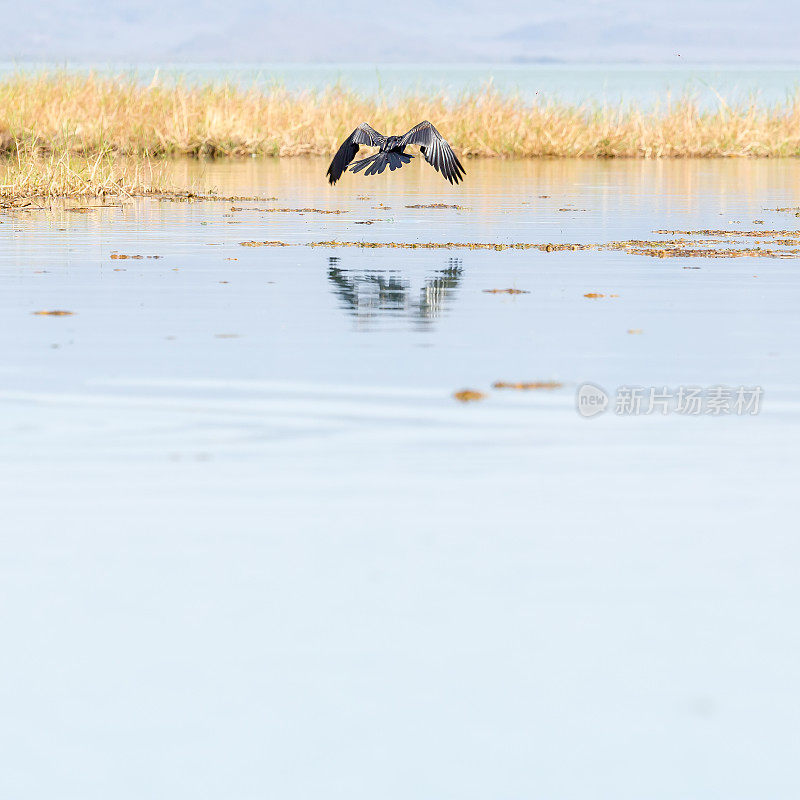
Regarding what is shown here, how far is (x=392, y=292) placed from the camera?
1434 cm

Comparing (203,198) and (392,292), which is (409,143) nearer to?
(203,198)

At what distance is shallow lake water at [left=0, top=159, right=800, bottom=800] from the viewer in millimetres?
4488

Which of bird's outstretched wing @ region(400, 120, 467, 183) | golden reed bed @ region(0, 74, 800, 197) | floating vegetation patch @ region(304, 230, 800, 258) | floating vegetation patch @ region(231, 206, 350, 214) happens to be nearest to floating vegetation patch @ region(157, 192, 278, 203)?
floating vegetation patch @ region(231, 206, 350, 214)

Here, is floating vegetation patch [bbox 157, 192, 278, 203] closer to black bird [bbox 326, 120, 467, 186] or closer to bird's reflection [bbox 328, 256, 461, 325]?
black bird [bbox 326, 120, 467, 186]

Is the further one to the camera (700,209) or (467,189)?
(467,189)

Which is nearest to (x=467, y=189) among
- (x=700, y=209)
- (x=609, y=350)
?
(x=700, y=209)

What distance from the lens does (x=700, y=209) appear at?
24906 millimetres

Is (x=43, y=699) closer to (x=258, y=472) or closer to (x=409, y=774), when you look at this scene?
(x=409, y=774)

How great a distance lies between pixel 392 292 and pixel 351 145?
8.38 meters

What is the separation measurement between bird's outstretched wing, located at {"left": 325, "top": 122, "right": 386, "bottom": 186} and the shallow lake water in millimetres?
8277

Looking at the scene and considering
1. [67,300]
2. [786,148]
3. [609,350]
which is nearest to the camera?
[609,350]

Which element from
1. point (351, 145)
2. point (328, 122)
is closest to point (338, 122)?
point (328, 122)

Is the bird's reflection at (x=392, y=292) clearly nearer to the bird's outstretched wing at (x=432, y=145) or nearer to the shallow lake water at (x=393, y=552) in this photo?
the shallow lake water at (x=393, y=552)

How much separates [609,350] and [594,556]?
5001mm
